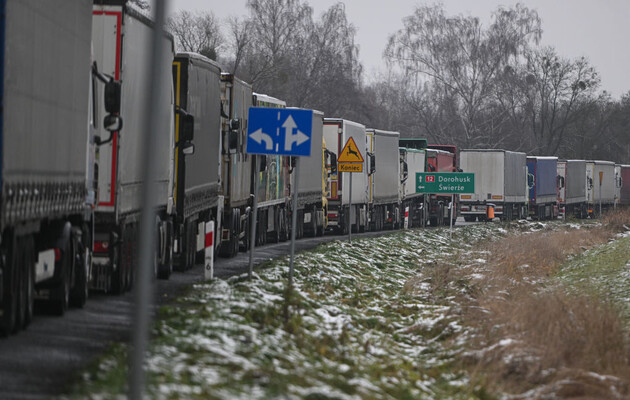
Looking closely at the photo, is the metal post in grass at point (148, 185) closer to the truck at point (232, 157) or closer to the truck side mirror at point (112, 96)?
the truck side mirror at point (112, 96)

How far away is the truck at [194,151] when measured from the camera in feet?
66.0

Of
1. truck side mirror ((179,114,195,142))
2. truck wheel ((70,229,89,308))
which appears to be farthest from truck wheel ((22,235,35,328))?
truck side mirror ((179,114,195,142))

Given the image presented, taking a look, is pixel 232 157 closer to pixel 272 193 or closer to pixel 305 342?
pixel 272 193

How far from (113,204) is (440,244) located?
22392mm

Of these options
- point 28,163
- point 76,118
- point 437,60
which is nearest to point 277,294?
point 76,118

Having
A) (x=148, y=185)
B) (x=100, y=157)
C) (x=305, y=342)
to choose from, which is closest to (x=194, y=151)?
(x=100, y=157)

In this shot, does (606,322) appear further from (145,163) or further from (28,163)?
Result: (145,163)

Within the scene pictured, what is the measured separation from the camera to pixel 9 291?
11.2m

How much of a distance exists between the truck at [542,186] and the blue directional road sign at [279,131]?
52.0m

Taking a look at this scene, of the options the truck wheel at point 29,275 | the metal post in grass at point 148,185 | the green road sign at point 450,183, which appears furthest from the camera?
the green road sign at point 450,183

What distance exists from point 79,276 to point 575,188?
67948mm

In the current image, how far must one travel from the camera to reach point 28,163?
11195 millimetres

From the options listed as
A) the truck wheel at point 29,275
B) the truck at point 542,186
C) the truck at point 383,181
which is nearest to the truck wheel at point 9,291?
the truck wheel at point 29,275

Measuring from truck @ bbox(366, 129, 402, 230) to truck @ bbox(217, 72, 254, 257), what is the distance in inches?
678
